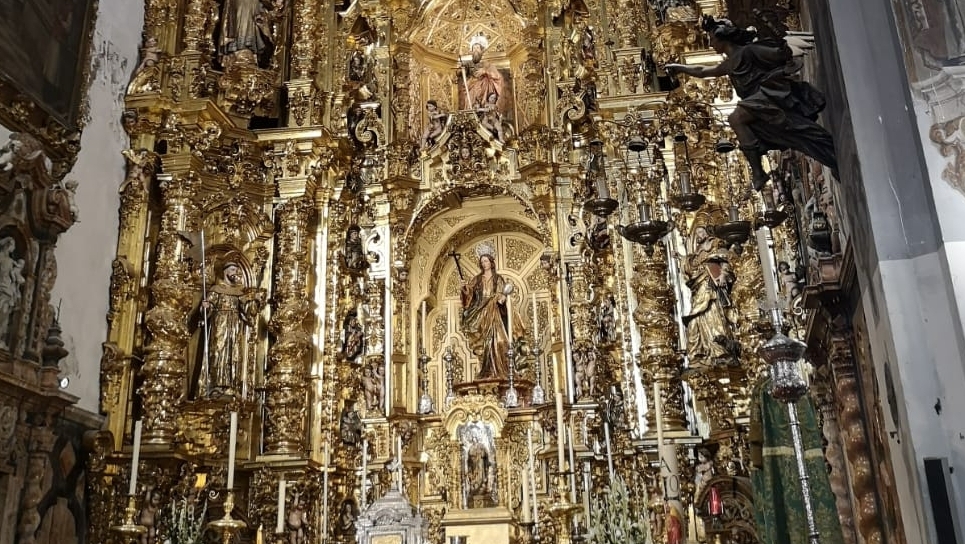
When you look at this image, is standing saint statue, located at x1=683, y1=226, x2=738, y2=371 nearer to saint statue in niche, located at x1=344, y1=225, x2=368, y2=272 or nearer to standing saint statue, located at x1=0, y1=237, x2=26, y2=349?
saint statue in niche, located at x1=344, y1=225, x2=368, y2=272

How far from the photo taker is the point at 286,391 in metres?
12.1

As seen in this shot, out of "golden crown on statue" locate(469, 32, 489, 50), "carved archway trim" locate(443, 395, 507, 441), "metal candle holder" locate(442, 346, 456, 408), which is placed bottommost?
"carved archway trim" locate(443, 395, 507, 441)

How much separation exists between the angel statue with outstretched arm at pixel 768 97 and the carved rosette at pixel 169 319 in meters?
8.02

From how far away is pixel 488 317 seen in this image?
13797mm

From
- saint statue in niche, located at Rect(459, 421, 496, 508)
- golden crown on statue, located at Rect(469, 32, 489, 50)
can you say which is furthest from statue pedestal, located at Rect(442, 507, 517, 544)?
golden crown on statue, located at Rect(469, 32, 489, 50)

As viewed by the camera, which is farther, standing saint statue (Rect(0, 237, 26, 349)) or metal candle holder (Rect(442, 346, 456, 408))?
metal candle holder (Rect(442, 346, 456, 408))

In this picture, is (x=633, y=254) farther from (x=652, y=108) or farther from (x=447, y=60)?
(x=447, y=60)

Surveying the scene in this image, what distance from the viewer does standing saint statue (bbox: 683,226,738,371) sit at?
1116 cm

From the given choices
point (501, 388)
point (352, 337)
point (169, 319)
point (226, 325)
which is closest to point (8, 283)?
point (169, 319)

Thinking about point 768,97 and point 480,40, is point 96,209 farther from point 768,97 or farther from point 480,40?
point 768,97

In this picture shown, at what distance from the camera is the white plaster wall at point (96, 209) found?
35.0 feet

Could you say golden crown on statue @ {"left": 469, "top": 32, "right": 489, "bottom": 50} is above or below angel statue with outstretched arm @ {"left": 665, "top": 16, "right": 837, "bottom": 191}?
above

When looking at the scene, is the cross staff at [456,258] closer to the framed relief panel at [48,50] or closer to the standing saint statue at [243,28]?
the standing saint statue at [243,28]

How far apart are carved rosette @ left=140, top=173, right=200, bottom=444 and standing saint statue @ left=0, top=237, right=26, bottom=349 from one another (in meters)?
2.07
